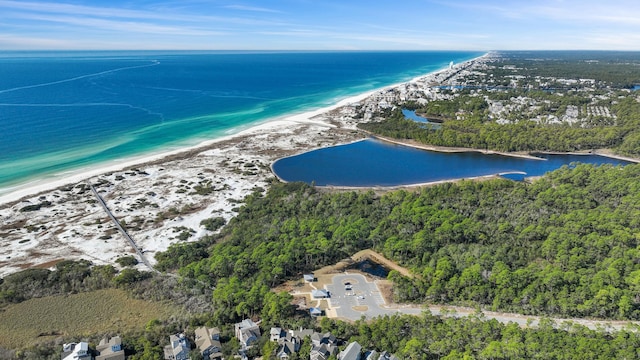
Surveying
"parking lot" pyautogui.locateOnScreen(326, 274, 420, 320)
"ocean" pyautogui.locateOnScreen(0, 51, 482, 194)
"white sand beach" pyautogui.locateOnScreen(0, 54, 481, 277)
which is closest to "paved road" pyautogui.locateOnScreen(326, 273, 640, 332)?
"parking lot" pyautogui.locateOnScreen(326, 274, 420, 320)

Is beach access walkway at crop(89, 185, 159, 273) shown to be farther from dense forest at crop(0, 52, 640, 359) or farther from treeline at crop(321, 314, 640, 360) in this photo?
treeline at crop(321, 314, 640, 360)

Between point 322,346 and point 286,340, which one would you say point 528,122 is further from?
point 286,340

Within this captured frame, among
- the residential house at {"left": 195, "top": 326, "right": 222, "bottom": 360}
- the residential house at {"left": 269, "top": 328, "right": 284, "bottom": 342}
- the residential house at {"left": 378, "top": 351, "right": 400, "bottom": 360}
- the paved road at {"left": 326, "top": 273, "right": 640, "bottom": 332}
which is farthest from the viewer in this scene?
the paved road at {"left": 326, "top": 273, "right": 640, "bottom": 332}

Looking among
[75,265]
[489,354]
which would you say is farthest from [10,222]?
[489,354]

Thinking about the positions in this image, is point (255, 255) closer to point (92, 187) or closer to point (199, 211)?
point (199, 211)

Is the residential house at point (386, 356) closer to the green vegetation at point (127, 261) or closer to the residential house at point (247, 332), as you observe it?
the residential house at point (247, 332)

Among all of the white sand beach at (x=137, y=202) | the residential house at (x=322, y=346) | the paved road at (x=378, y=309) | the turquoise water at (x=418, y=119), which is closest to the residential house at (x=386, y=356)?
the residential house at (x=322, y=346)
